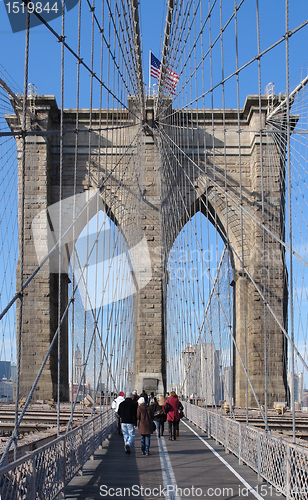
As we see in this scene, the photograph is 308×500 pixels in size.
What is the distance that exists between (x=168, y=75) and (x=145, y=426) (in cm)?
1578

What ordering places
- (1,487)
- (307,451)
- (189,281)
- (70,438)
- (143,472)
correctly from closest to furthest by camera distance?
(1,487) < (307,451) < (70,438) < (143,472) < (189,281)

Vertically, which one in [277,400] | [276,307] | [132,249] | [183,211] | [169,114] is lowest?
[277,400]

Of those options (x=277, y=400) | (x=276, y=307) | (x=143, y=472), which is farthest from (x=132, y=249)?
(x=143, y=472)

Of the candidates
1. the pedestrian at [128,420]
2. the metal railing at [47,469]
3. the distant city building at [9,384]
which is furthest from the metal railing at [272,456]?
the distant city building at [9,384]

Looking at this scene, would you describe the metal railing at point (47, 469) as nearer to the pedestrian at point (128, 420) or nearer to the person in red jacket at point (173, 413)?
the pedestrian at point (128, 420)

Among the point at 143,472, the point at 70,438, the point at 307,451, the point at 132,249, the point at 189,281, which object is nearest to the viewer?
Answer: the point at 307,451

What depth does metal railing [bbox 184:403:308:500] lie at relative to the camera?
495 centimetres

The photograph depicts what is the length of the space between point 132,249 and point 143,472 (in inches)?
633

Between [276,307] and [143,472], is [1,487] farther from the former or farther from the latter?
[276,307]

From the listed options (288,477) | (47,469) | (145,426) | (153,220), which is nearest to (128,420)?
(145,426)

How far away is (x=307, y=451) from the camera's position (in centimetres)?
476

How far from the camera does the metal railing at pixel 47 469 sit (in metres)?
3.78

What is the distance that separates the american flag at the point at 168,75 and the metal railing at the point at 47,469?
16253 mm

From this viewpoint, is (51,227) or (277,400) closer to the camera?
(277,400)
